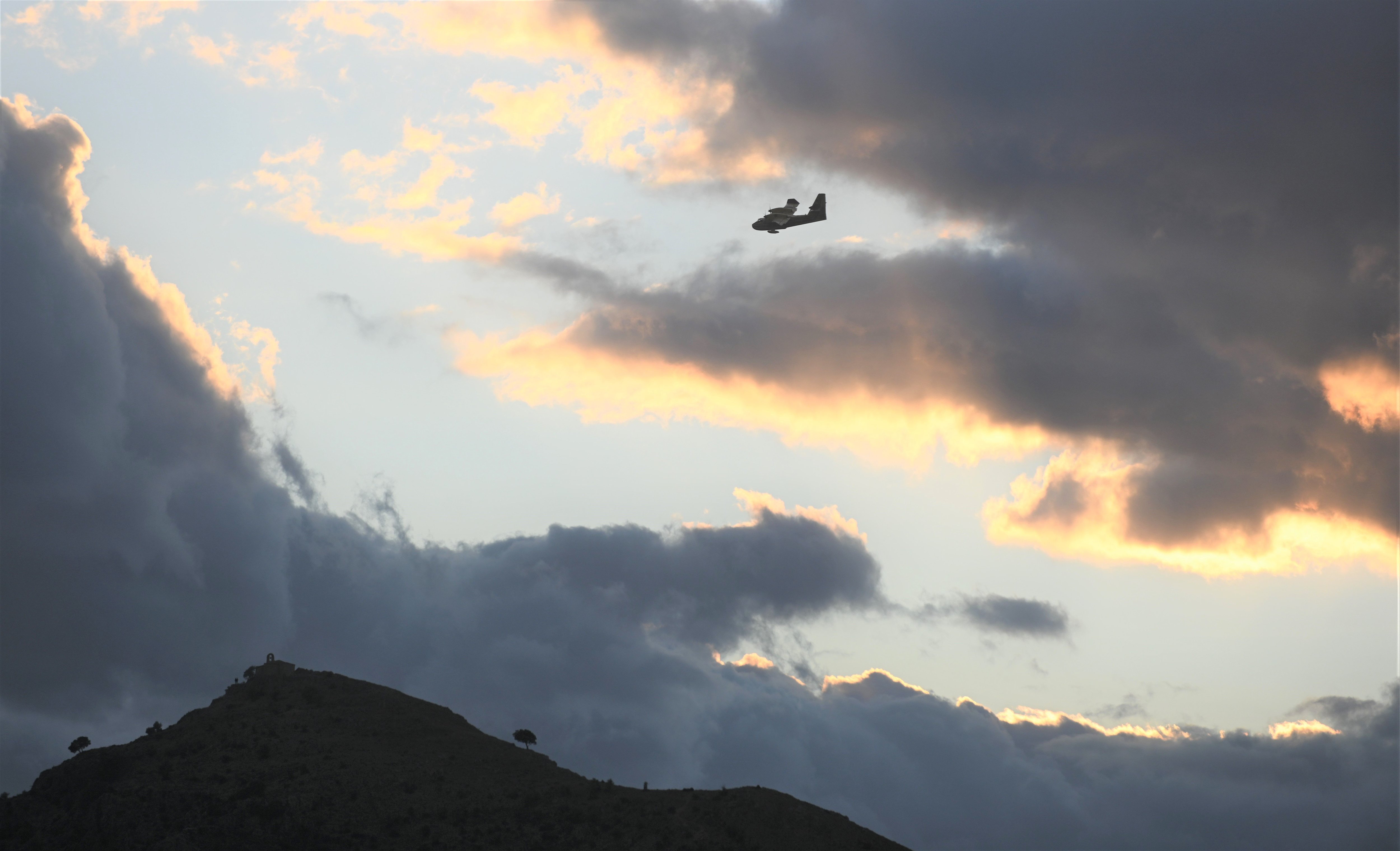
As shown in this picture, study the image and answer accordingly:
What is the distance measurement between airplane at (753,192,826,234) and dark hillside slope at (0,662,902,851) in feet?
293

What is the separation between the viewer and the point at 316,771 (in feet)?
625

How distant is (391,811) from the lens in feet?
588

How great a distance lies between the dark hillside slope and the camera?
167 meters

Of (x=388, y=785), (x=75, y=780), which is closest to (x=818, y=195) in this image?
(x=388, y=785)

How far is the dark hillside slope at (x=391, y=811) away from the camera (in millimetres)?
167375

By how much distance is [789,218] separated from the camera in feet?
526

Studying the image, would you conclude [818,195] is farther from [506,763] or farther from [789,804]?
[506,763]

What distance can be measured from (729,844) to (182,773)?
334ft

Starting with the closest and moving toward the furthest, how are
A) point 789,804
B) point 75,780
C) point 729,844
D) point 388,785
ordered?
1. point 729,844
2. point 789,804
3. point 388,785
4. point 75,780

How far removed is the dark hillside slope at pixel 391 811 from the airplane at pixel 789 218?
293 ft

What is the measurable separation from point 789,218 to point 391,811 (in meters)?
115

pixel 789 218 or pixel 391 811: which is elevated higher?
pixel 789 218

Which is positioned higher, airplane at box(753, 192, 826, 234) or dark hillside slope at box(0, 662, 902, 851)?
airplane at box(753, 192, 826, 234)

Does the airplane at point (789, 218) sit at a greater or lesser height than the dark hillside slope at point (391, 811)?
greater
